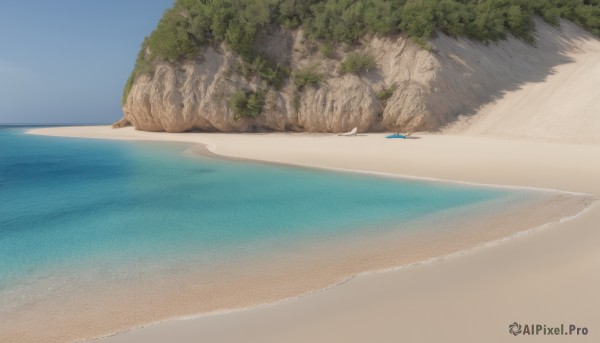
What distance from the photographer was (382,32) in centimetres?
2208

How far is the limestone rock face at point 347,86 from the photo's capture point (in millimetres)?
20547

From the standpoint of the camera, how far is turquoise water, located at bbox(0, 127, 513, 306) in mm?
4543

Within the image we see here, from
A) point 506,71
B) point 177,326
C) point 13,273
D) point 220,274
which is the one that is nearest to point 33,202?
point 13,273

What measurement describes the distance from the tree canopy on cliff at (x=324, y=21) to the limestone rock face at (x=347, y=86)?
2.26 ft

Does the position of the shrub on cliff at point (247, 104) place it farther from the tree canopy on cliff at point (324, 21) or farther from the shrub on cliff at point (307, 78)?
the tree canopy on cliff at point (324, 21)

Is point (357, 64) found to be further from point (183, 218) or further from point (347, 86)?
point (183, 218)

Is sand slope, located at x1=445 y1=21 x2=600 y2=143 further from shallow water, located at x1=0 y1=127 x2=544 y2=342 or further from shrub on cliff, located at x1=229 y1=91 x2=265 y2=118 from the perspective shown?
shrub on cliff, located at x1=229 y1=91 x2=265 y2=118

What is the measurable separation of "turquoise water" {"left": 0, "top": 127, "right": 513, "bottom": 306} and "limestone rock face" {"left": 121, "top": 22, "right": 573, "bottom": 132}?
11515 millimetres

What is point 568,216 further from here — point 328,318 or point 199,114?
point 199,114

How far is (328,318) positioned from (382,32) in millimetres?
22500

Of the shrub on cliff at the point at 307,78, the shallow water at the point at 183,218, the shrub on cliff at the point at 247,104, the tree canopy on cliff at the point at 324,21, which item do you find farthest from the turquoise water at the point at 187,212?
the tree canopy on cliff at the point at 324,21

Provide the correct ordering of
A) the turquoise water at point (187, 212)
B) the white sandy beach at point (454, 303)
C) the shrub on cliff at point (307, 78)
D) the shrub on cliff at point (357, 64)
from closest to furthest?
the white sandy beach at point (454, 303) < the turquoise water at point (187, 212) < the shrub on cliff at point (357, 64) < the shrub on cliff at point (307, 78)

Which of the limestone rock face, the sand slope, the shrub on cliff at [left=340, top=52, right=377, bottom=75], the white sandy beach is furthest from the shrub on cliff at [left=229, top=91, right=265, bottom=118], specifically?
the white sandy beach

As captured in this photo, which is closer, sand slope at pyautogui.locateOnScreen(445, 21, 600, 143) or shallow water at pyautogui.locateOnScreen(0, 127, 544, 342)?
shallow water at pyautogui.locateOnScreen(0, 127, 544, 342)
